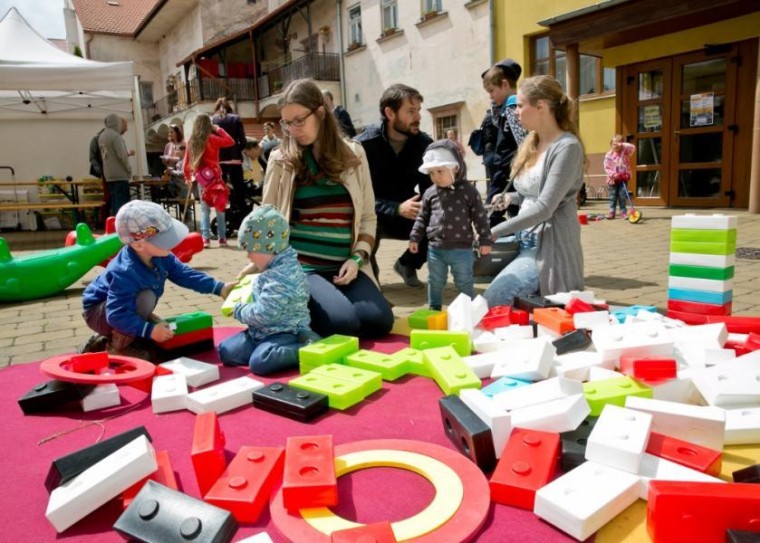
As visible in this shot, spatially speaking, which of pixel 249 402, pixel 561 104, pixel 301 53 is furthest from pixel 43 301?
pixel 301 53

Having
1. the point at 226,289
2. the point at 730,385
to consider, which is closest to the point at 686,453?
the point at 730,385

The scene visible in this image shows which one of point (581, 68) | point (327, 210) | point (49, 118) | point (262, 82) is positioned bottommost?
point (327, 210)

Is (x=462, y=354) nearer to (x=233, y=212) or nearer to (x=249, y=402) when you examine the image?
(x=249, y=402)

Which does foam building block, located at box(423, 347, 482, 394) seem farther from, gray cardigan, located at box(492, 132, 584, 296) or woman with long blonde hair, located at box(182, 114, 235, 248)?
woman with long blonde hair, located at box(182, 114, 235, 248)

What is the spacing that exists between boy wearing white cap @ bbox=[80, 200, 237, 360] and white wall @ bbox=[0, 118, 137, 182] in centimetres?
931

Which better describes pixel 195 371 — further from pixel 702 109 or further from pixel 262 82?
pixel 262 82

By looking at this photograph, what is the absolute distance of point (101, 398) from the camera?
7.97 ft

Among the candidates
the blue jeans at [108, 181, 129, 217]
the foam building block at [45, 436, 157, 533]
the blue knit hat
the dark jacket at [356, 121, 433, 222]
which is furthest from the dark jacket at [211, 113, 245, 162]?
the foam building block at [45, 436, 157, 533]

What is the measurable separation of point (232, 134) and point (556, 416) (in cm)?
763

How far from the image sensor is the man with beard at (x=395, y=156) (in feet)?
14.1

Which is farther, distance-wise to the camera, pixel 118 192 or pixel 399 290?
pixel 118 192

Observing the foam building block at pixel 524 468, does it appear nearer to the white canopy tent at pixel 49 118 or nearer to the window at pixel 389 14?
the white canopy tent at pixel 49 118

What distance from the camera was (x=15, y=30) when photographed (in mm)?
10219

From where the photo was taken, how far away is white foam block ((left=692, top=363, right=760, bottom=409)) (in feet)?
6.68
